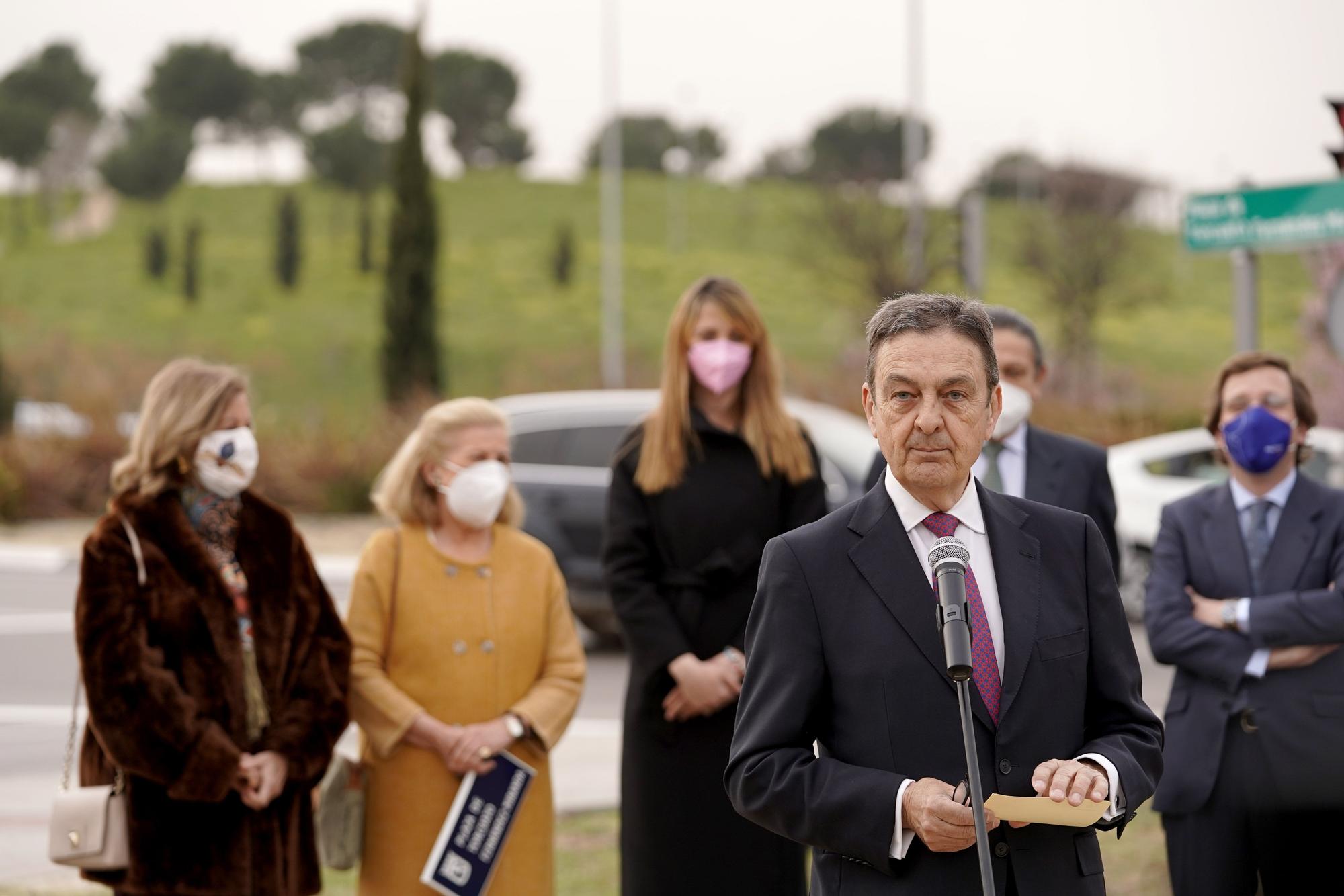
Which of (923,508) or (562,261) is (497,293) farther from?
(923,508)

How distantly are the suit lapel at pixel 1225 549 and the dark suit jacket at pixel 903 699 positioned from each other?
1910 mm

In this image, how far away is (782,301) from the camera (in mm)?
67125

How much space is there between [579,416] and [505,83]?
9587cm

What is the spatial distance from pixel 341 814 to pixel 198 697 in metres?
0.64

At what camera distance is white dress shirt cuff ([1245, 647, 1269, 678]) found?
434 cm

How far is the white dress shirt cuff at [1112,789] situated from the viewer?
8.31 ft

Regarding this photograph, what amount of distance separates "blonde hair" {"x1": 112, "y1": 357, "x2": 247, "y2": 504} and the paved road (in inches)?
111

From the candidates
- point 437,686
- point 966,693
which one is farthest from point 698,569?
point 966,693

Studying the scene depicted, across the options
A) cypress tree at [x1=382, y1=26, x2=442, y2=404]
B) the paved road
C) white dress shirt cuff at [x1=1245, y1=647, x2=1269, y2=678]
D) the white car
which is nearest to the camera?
white dress shirt cuff at [x1=1245, y1=647, x2=1269, y2=678]

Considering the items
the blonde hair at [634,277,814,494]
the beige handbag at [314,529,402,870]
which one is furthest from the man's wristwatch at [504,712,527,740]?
the blonde hair at [634,277,814,494]

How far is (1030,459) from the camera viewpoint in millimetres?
4801

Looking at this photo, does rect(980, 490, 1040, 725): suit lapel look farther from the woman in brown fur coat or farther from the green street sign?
the green street sign

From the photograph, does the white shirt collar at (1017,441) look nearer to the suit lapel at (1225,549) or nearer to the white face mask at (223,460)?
the suit lapel at (1225,549)

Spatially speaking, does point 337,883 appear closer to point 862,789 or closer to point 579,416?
point 862,789
